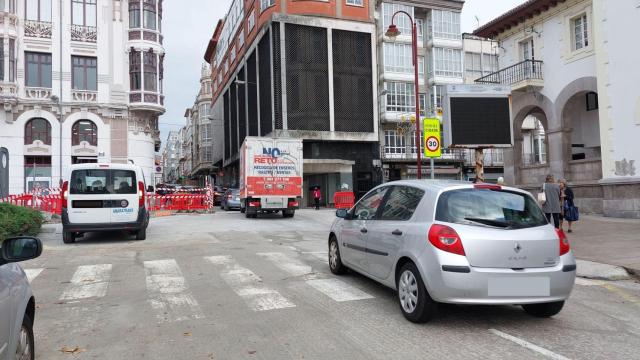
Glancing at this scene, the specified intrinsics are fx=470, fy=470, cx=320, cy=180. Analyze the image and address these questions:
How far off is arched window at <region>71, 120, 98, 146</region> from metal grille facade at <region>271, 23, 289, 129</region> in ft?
40.7

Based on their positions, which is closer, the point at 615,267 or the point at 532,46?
the point at 615,267

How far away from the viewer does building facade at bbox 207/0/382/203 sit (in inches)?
1366

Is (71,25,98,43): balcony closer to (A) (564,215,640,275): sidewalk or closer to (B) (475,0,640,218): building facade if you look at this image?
(B) (475,0,640,218): building facade

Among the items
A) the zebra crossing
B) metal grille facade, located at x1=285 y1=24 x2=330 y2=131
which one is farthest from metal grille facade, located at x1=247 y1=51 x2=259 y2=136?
the zebra crossing

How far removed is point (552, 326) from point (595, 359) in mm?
976

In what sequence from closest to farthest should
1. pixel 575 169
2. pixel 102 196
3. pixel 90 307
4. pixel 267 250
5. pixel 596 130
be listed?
pixel 90 307 → pixel 267 250 → pixel 102 196 → pixel 575 169 → pixel 596 130

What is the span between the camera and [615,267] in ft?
27.4

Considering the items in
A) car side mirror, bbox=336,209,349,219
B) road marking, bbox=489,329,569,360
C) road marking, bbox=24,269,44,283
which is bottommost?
road marking, bbox=489,329,569,360

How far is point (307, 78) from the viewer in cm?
3525

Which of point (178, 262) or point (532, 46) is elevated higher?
point (532, 46)

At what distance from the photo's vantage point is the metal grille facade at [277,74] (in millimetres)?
34375

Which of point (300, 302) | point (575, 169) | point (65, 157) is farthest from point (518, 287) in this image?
point (65, 157)

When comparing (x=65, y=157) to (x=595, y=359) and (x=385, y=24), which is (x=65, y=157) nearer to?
(x=385, y=24)

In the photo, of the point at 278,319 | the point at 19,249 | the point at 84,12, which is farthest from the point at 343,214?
the point at 84,12
